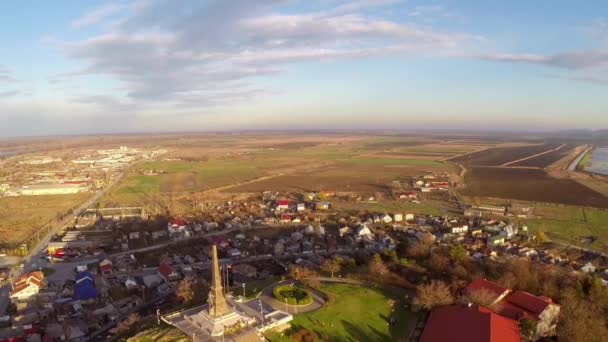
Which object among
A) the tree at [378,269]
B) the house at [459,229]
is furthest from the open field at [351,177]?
the tree at [378,269]

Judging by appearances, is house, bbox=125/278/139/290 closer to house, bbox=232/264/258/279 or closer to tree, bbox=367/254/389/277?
house, bbox=232/264/258/279

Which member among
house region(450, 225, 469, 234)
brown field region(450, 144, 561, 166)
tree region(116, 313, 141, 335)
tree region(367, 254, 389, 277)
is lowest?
house region(450, 225, 469, 234)

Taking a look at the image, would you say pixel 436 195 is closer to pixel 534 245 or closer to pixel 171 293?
pixel 534 245

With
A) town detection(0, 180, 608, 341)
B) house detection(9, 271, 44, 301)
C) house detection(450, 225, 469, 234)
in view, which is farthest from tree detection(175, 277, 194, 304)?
house detection(450, 225, 469, 234)

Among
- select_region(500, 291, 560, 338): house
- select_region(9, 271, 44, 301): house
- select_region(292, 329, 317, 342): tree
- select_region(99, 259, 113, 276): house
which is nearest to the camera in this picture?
select_region(292, 329, 317, 342): tree

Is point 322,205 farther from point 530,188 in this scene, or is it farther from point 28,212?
point 28,212

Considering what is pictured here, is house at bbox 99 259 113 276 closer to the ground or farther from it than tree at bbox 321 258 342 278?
closer to the ground

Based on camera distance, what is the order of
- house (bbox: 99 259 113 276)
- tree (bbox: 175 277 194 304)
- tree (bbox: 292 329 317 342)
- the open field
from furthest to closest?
the open field < house (bbox: 99 259 113 276) < tree (bbox: 175 277 194 304) < tree (bbox: 292 329 317 342)

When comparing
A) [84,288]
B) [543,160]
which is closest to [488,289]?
[84,288]

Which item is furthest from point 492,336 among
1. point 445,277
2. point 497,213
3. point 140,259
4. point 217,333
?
point 497,213
